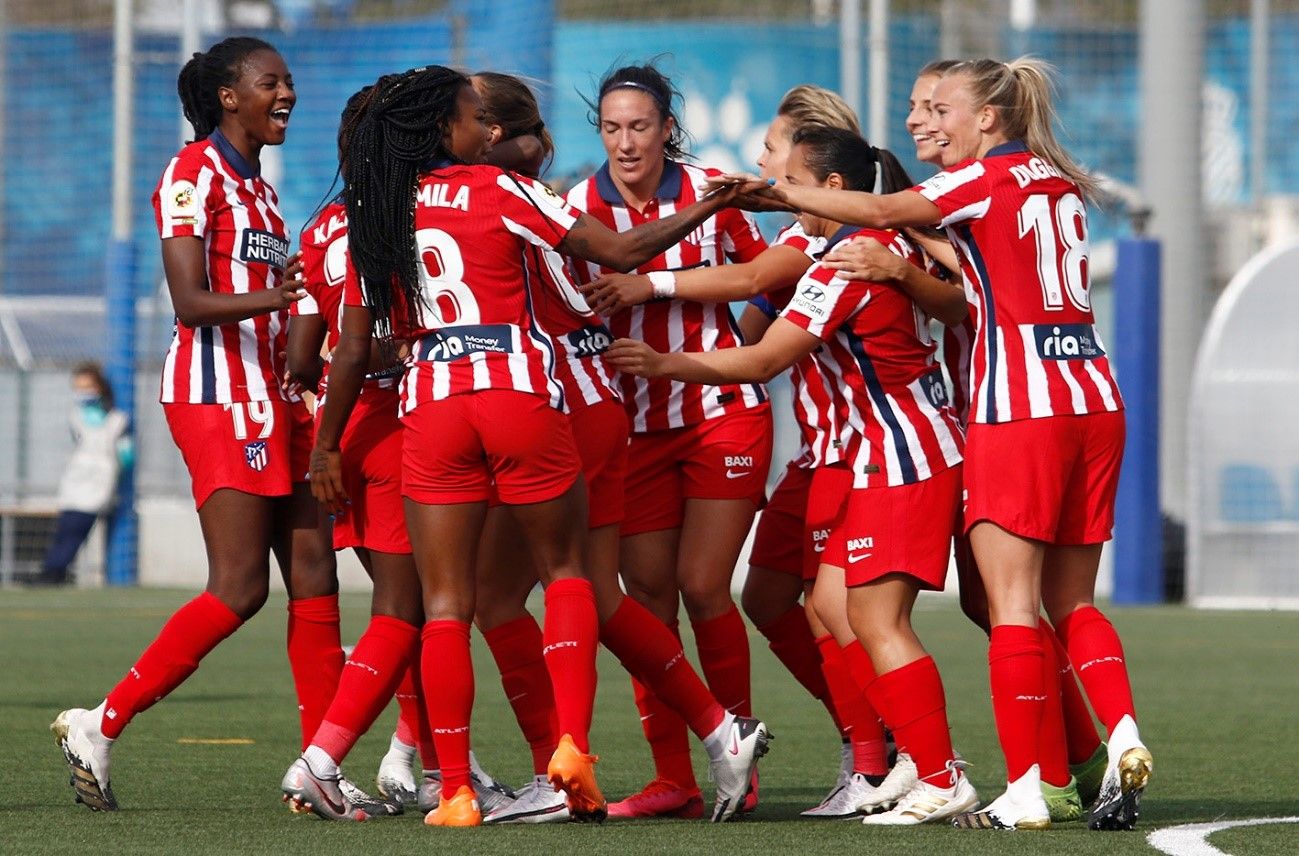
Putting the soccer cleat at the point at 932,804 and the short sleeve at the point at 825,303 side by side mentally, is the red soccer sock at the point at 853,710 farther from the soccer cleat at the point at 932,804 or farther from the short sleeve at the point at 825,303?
the short sleeve at the point at 825,303

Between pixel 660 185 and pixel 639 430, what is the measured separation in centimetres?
74

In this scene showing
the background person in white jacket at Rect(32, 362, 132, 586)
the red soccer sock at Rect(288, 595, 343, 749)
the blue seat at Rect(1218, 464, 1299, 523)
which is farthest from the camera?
the background person in white jacket at Rect(32, 362, 132, 586)

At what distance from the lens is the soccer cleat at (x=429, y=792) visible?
6426 mm

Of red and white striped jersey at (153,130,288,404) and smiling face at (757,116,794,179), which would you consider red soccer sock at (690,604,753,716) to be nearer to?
smiling face at (757,116,794,179)

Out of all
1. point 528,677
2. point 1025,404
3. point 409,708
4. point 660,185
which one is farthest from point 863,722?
point 660,185

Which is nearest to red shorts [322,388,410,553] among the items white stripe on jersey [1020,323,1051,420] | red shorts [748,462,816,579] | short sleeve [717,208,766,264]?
short sleeve [717,208,766,264]

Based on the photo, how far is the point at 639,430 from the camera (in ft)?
21.7

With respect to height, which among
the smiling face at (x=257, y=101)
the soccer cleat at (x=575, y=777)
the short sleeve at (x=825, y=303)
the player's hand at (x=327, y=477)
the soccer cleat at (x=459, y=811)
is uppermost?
the smiling face at (x=257, y=101)

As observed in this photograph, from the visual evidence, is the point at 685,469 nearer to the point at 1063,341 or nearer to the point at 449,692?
the point at 449,692

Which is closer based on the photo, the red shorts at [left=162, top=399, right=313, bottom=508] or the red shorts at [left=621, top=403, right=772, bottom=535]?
the red shorts at [left=162, top=399, right=313, bottom=508]

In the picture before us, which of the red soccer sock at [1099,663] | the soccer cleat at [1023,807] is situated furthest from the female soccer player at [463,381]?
the red soccer sock at [1099,663]

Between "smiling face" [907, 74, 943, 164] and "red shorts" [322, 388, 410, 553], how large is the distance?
164 cm

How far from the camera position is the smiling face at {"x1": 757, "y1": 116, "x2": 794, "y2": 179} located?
265 inches

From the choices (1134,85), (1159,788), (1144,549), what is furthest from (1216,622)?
(1134,85)
